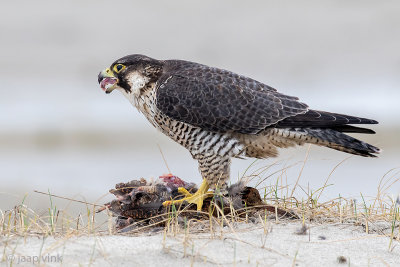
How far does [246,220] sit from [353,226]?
680 millimetres

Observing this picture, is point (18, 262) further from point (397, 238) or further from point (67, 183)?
point (67, 183)

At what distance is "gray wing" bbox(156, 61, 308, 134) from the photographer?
17.0ft

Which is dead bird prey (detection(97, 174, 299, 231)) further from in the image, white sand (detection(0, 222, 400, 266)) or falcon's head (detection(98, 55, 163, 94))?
falcon's head (detection(98, 55, 163, 94))

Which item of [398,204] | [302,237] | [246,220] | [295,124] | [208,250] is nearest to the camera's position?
[208,250]

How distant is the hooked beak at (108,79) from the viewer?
569 cm

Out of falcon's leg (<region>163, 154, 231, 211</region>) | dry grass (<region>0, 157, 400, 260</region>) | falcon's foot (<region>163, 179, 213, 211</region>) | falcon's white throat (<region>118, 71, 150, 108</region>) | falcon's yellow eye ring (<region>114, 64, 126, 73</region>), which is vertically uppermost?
falcon's yellow eye ring (<region>114, 64, 126, 73</region>)

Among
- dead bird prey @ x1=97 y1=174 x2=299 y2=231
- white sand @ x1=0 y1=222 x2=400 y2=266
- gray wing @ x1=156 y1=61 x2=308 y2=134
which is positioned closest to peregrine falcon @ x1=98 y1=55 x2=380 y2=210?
gray wing @ x1=156 y1=61 x2=308 y2=134

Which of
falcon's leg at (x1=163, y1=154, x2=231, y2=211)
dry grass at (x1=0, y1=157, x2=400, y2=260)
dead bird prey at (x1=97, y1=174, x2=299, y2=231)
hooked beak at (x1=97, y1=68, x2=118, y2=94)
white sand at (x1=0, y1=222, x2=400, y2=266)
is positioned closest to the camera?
white sand at (x1=0, y1=222, x2=400, y2=266)

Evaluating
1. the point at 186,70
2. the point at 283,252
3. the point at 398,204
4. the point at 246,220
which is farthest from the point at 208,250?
the point at 186,70

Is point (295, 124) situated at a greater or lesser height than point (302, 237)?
greater

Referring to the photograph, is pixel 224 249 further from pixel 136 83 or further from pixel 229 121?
pixel 136 83

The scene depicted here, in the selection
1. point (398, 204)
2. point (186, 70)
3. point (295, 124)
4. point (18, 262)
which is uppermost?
point (186, 70)

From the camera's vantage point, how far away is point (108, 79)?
5.72m

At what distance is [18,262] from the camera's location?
3.66 metres
